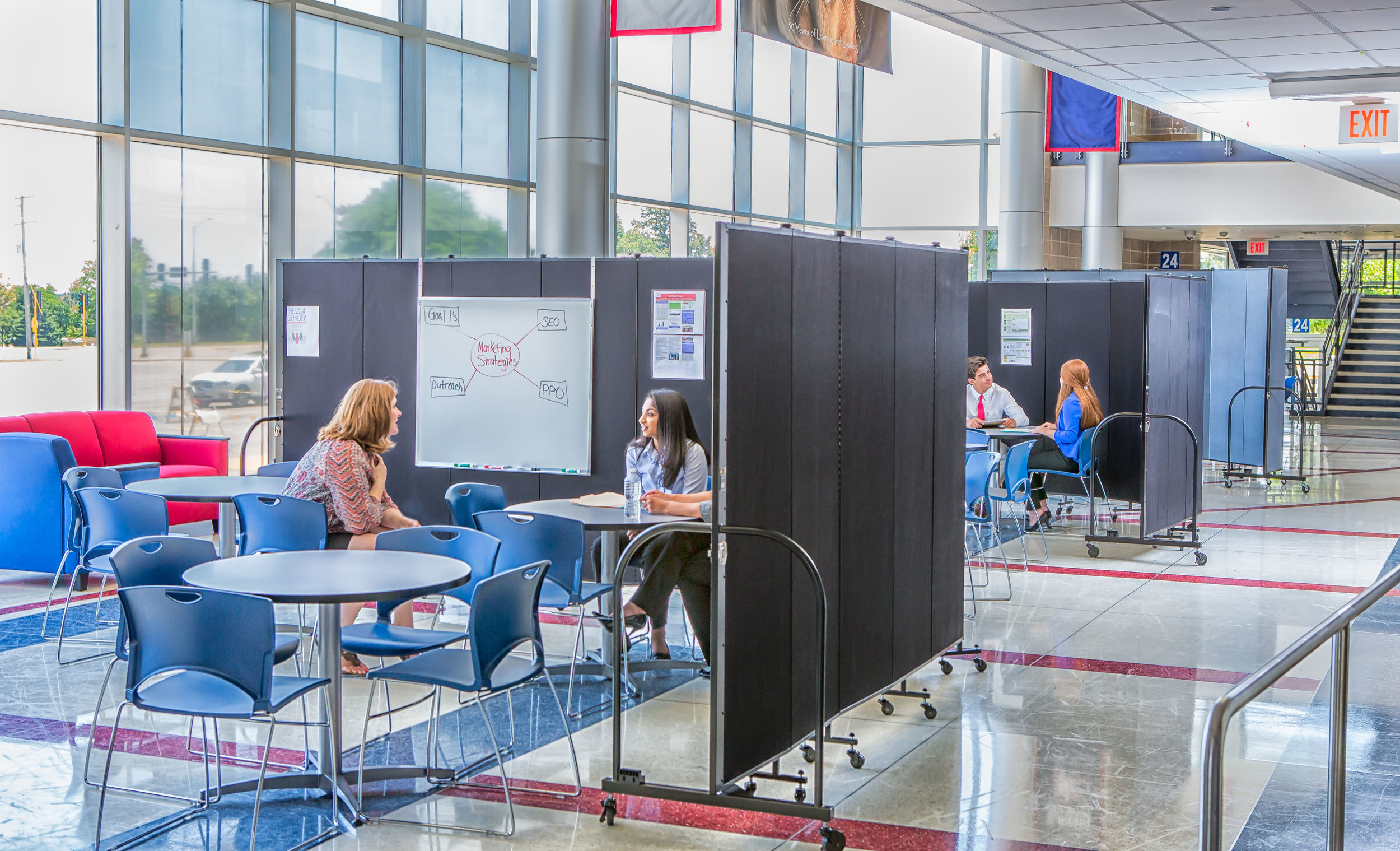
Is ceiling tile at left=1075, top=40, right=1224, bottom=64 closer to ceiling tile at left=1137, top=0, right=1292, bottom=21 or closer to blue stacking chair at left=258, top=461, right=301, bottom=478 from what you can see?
ceiling tile at left=1137, top=0, right=1292, bottom=21

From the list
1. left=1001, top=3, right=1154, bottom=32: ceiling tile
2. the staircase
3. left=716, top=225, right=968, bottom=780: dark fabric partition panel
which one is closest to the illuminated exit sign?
left=1001, top=3, right=1154, bottom=32: ceiling tile

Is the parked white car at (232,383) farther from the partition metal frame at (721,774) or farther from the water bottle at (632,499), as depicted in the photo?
the partition metal frame at (721,774)

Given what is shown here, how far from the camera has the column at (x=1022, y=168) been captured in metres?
18.9

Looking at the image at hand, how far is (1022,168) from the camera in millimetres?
18969

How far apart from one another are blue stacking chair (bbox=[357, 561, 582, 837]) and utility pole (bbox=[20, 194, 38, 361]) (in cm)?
638

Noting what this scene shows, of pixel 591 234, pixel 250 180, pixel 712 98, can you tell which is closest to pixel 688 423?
pixel 591 234

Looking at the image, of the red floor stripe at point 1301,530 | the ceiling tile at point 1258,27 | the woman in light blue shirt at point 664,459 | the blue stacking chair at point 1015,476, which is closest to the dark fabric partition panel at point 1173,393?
the red floor stripe at point 1301,530

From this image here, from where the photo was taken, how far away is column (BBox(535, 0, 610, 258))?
33.3ft

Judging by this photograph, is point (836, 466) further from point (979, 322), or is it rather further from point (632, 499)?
point (979, 322)

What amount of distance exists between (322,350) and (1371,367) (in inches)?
825

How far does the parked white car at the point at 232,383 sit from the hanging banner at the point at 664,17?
14.3ft

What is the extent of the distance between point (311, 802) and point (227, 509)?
9.18ft

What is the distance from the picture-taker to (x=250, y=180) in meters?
11.1

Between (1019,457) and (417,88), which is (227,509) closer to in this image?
(1019,457)
